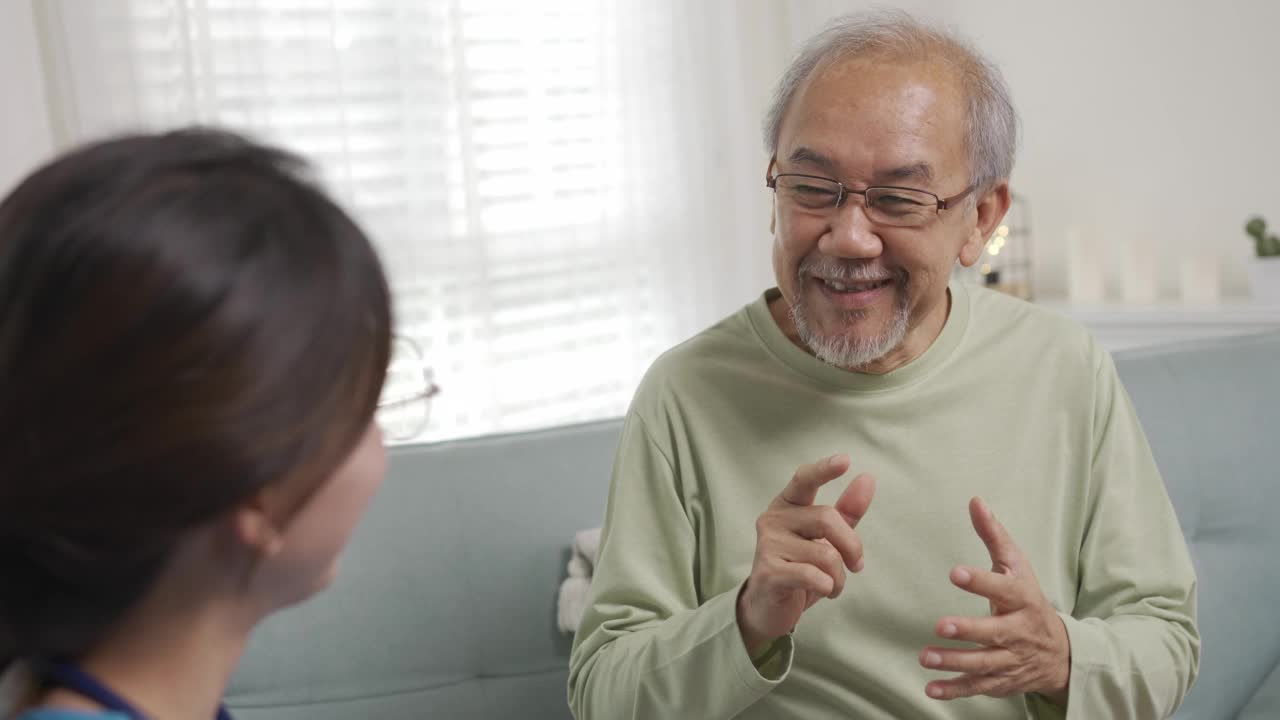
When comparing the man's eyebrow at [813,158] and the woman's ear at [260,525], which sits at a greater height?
the man's eyebrow at [813,158]

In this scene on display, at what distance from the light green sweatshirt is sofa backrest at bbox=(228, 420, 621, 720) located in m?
0.38

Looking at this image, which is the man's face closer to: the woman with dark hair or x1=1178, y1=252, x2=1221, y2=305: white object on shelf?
the woman with dark hair

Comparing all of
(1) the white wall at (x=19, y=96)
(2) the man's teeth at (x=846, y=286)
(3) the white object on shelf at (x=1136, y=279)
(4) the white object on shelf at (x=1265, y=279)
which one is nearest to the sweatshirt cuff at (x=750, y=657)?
(2) the man's teeth at (x=846, y=286)

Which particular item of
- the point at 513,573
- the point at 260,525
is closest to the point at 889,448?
the point at 513,573

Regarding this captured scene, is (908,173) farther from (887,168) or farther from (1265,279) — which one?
(1265,279)

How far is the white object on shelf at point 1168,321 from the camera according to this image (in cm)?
313

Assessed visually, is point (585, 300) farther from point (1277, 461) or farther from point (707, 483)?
point (707, 483)

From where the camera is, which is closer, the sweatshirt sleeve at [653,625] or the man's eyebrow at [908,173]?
the sweatshirt sleeve at [653,625]

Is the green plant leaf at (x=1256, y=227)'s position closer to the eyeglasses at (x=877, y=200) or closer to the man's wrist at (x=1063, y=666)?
the eyeglasses at (x=877, y=200)

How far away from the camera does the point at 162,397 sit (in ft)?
1.91

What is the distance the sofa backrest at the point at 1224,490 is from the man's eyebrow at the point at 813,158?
36.7 inches

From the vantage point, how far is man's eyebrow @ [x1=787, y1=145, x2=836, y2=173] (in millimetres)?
1332

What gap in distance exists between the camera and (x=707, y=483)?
1379 millimetres

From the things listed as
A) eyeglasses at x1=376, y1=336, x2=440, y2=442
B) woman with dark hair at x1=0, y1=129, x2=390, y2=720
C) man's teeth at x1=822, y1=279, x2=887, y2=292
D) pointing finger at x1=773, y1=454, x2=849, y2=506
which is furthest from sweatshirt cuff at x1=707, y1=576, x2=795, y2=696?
eyeglasses at x1=376, y1=336, x2=440, y2=442
